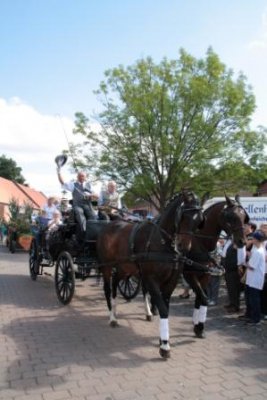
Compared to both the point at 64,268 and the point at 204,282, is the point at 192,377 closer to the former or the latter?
the point at 204,282

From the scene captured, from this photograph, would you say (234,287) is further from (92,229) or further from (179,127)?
(179,127)

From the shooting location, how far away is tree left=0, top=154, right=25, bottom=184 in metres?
88.7

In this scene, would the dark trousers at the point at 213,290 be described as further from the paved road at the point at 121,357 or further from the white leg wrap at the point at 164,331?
the white leg wrap at the point at 164,331

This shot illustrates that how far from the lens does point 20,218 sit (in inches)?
977

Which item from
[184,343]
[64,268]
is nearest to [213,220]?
[184,343]

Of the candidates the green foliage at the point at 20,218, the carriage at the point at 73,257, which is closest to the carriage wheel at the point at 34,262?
the carriage at the point at 73,257

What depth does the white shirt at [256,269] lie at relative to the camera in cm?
760

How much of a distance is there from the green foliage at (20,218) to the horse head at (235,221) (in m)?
18.3

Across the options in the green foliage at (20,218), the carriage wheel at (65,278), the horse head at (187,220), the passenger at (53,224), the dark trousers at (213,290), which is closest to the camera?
the horse head at (187,220)

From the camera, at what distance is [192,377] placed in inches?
196

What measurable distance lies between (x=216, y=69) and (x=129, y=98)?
396cm

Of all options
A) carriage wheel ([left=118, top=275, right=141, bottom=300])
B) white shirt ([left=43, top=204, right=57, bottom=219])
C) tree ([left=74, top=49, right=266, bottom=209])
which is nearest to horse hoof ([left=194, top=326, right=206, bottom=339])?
carriage wheel ([left=118, top=275, right=141, bottom=300])

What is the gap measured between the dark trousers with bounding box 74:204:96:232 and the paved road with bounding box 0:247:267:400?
169 cm

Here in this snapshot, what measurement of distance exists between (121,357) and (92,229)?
11.7ft
